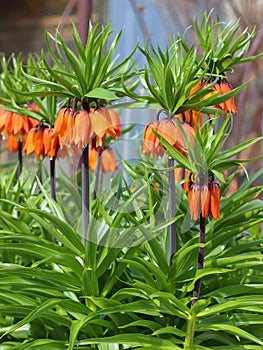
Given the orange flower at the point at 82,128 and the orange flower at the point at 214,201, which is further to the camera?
the orange flower at the point at 82,128

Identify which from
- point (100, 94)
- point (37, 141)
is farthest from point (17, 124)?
point (100, 94)

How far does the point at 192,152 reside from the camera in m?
1.17

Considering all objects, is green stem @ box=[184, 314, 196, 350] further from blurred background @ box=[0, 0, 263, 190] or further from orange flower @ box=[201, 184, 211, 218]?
blurred background @ box=[0, 0, 263, 190]

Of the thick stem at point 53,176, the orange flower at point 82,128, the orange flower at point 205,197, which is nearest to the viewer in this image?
the orange flower at point 205,197

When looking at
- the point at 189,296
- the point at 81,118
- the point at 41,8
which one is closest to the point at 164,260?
the point at 189,296

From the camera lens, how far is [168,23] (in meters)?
3.50

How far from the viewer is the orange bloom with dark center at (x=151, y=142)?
1.25 metres

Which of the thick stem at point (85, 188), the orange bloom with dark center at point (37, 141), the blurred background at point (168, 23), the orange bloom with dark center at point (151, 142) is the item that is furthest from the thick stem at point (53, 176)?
the blurred background at point (168, 23)

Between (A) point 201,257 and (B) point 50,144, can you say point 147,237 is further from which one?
(B) point 50,144

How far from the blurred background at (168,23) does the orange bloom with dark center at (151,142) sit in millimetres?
1155

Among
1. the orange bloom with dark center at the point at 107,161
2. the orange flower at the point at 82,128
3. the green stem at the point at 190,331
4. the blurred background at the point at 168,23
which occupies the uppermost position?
the blurred background at the point at 168,23

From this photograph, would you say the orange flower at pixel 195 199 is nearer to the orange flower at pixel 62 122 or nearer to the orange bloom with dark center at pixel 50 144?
the orange flower at pixel 62 122

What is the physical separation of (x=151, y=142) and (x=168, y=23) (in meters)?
2.35

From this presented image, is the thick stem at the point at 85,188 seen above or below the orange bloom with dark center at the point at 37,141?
below
